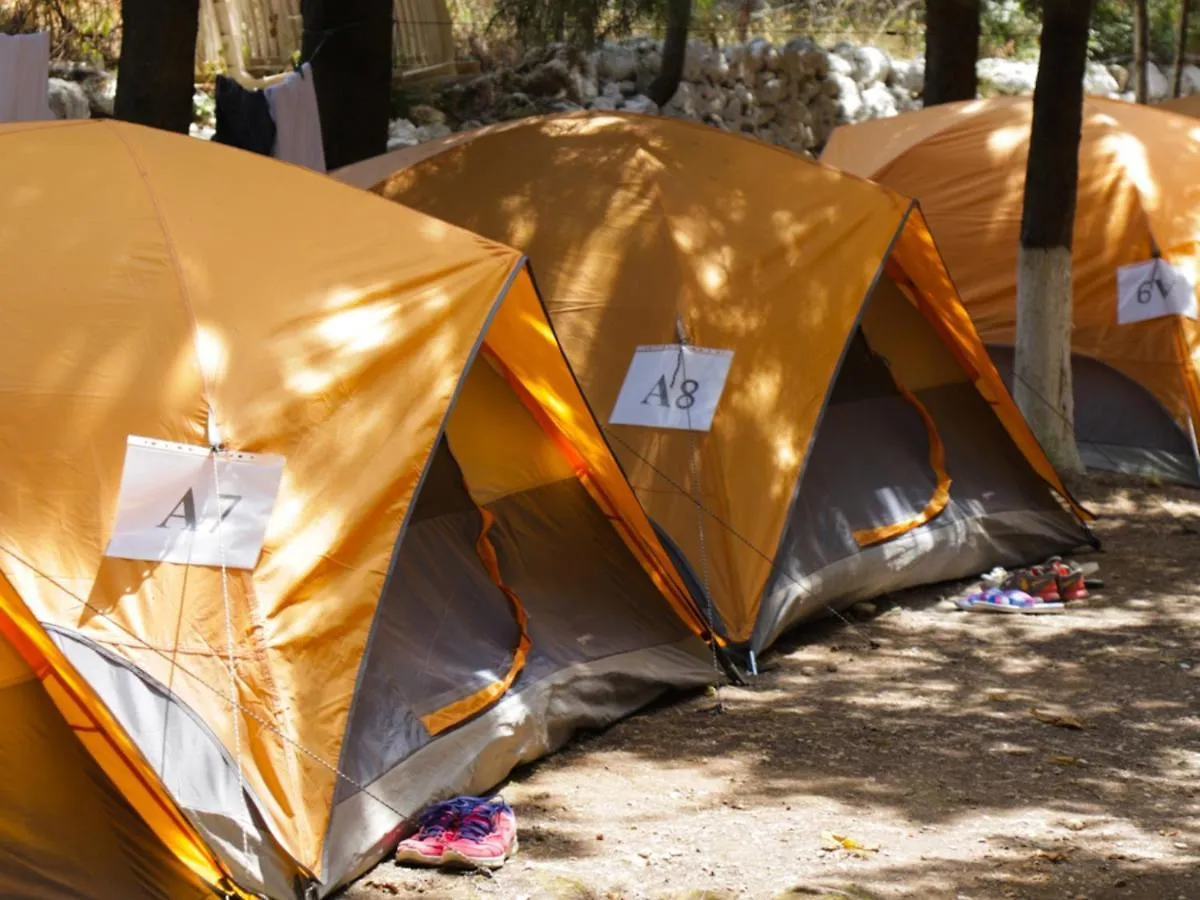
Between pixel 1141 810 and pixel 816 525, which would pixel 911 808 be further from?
pixel 816 525

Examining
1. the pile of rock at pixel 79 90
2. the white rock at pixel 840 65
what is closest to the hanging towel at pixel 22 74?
the pile of rock at pixel 79 90

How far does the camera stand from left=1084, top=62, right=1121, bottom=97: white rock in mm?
21703

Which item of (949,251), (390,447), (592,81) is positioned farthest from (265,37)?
(390,447)

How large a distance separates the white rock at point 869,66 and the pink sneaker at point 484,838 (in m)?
16.5

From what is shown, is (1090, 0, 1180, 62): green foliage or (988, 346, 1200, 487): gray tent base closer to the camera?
(988, 346, 1200, 487): gray tent base

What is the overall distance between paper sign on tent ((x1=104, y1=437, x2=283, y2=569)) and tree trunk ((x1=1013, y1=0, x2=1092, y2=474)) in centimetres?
598

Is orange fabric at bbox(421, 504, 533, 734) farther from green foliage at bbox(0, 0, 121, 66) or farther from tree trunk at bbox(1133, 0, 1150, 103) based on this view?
tree trunk at bbox(1133, 0, 1150, 103)

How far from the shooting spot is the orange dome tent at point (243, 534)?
4.05m

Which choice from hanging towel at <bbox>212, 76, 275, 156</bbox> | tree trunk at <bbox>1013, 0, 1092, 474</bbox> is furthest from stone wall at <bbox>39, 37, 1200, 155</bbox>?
tree trunk at <bbox>1013, 0, 1092, 474</bbox>

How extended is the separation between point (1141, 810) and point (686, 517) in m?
2.13

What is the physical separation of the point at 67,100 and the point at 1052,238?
8267 mm

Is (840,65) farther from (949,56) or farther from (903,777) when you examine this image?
(903,777)

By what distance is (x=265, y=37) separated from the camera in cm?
1591

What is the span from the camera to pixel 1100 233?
9969 mm
